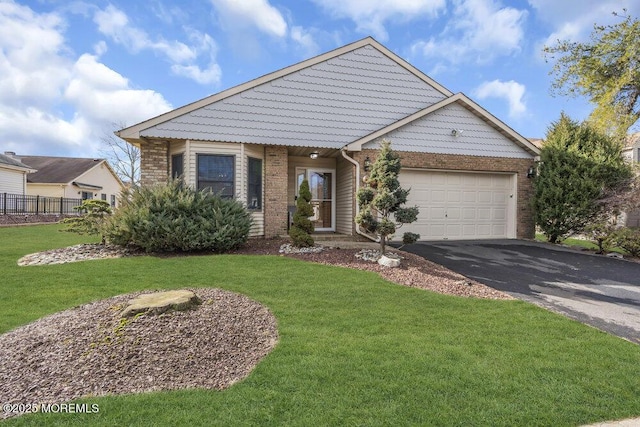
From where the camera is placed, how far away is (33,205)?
22.0m

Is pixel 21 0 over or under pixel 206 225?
over

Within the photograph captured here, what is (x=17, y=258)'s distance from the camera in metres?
7.79

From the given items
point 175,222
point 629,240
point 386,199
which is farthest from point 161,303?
point 629,240

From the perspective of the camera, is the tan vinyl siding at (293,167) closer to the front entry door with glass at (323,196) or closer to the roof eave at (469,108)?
the front entry door with glass at (323,196)

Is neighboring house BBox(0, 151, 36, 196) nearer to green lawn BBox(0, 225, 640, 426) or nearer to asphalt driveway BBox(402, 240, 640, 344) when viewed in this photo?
green lawn BBox(0, 225, 640, 426)

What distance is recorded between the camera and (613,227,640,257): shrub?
368 inches

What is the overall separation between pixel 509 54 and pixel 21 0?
52.5ft

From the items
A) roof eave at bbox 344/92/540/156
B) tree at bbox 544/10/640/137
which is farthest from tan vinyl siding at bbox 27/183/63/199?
tree at bbox 544/10/640/137

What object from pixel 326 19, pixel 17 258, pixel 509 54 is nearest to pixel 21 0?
pixel 17 258

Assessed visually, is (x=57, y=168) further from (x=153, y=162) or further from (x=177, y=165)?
(x=177, y=165)

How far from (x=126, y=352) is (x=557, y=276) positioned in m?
7.81

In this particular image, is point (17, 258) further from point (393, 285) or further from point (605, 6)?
point (605, 6)

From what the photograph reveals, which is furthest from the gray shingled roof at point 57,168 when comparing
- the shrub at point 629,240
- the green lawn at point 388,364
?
the shrub at point 629,240

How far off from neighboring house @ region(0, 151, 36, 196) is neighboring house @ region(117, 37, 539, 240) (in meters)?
20.0
